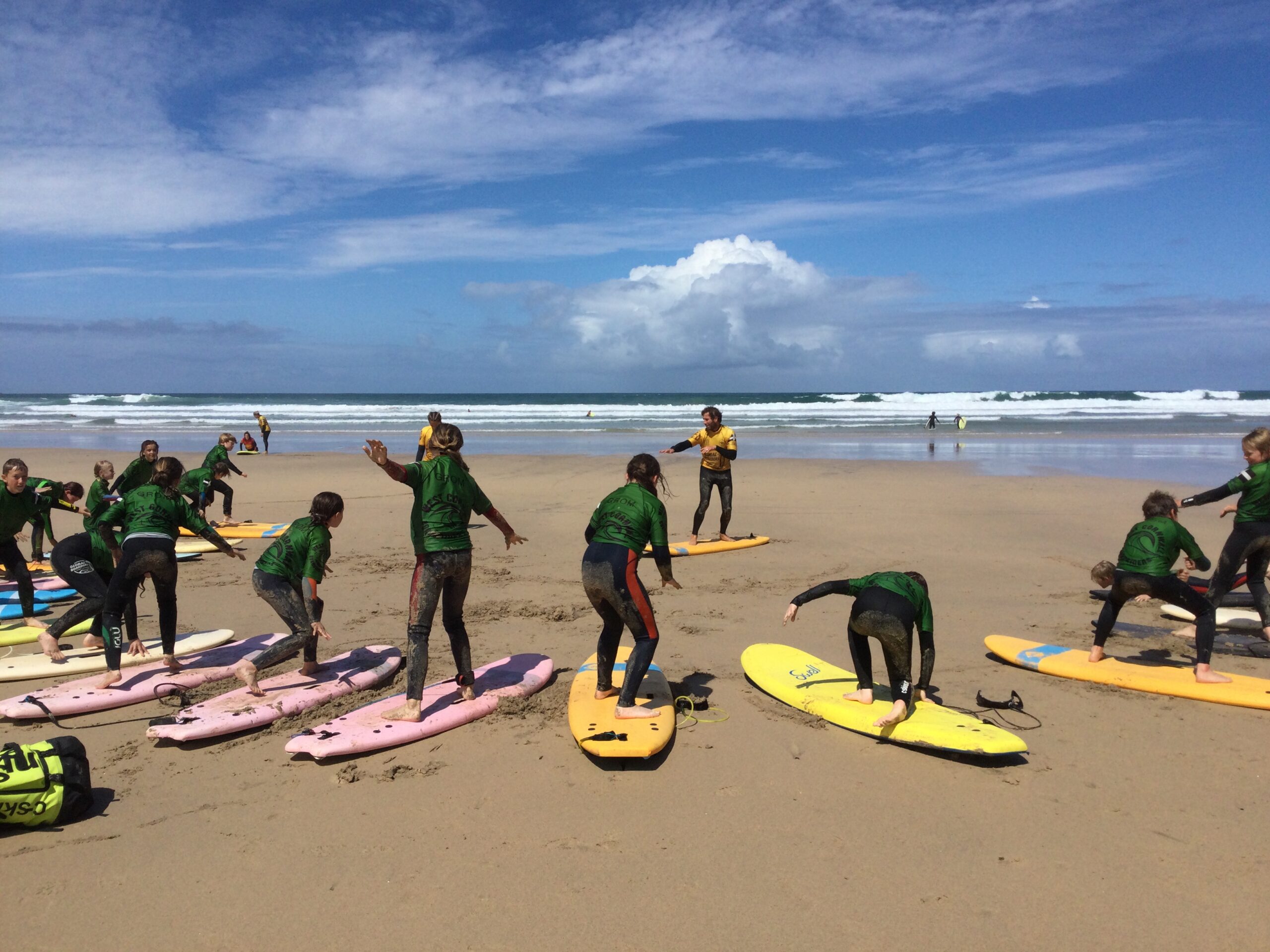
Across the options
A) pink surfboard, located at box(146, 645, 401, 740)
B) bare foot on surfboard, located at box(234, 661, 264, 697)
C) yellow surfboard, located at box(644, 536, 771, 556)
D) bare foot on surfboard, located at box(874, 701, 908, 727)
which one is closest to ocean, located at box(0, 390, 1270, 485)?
yellow surfboard, located at box(644, 536, 771, 556)

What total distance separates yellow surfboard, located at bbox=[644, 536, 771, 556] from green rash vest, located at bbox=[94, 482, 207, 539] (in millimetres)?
6258

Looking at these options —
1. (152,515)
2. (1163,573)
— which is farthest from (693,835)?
(152,515)

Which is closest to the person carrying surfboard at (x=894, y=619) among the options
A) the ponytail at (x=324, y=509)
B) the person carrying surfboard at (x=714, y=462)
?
the ponytail at (x=324, y=509)

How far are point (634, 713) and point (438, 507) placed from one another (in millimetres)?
1896

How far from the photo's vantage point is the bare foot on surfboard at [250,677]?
18.8ft

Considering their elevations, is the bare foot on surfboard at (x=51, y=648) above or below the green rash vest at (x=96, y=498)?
below

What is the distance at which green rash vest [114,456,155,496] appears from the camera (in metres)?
8.80

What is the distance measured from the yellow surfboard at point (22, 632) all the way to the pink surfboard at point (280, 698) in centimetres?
246

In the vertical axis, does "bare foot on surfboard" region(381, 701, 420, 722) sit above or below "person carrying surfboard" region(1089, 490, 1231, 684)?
below

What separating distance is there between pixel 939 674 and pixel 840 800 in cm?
248

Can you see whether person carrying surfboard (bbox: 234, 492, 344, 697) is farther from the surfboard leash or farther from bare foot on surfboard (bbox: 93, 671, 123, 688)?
the surfboard leash

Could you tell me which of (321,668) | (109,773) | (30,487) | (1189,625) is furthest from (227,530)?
(1189,625)

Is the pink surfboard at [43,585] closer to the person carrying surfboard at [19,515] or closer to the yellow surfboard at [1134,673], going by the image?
the person carrying surfboard at [19,515]

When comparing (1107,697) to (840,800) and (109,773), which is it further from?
(109,773)
